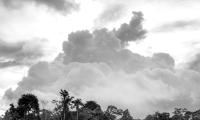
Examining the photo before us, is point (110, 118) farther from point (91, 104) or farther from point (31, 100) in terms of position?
point (31, 100)

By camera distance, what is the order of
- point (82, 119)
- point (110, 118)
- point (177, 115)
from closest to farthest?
point (82, 119), point (110, 118), point (177, 115)

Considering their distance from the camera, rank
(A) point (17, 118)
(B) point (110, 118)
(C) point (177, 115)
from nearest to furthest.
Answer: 1. (A) point (17, 118)
2. (B) point (110, 118)
3. (C) point (177, 115)

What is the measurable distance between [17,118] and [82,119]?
29.2m

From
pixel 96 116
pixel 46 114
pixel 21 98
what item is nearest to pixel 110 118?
pixel 96 116

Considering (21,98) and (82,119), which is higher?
(21,98)

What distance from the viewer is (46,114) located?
161875 mm

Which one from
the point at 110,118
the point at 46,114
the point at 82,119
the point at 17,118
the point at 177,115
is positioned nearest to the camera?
the point at 17,118

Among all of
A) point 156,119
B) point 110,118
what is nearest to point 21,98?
point 110,118

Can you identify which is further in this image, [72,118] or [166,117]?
[166,117]

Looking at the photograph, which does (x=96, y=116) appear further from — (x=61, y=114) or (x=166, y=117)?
(x=166, y=117)

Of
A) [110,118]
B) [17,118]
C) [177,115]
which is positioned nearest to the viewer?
[17,118]

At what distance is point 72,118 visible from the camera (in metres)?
143

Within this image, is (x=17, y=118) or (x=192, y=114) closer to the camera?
(x=17, y=118)

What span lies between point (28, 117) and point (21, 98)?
9.40m
